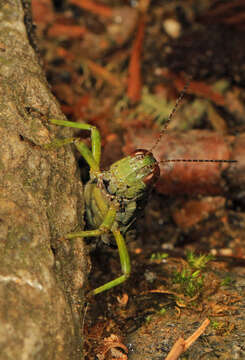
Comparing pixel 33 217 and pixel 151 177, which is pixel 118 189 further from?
pixel 33 217

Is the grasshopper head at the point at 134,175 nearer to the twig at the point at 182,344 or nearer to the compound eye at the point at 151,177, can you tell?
the compound eye at the point at 151,177

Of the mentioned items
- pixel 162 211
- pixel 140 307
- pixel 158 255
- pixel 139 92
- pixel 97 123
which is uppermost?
pixel 139 92

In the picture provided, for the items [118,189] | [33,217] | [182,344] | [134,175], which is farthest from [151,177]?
[182,344]

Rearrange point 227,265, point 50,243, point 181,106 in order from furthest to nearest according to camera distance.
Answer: point 181,106, point 227,265, point 50,243

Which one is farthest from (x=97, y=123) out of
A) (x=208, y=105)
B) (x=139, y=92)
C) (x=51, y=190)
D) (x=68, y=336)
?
(x=68, y=336)

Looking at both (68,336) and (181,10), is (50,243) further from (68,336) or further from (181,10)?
(181,10)

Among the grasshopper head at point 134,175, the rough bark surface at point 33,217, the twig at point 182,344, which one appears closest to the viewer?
the rough bark surface at point 33,217

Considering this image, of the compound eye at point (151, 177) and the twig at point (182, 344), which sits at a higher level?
the compound eye at point (151, 177)

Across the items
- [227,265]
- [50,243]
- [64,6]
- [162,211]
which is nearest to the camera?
[50,243]

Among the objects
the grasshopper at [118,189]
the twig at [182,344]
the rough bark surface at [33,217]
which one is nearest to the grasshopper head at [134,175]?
the grasshopper at [118,189]
